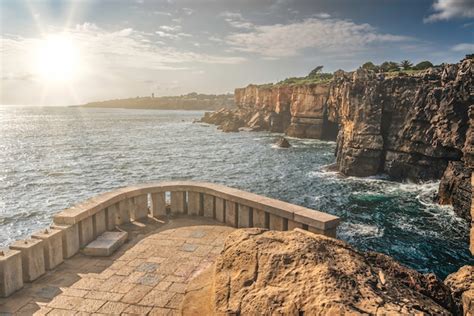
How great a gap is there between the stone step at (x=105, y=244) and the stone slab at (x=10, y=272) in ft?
5.08

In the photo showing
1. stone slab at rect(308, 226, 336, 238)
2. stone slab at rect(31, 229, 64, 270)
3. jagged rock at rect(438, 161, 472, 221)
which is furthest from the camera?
jagged rock at rect(438, 161, 472, 221)

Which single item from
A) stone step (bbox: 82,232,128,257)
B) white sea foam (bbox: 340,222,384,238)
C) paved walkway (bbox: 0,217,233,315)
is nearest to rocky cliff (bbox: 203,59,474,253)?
white sea foam (bbox: 340,222,384,238)

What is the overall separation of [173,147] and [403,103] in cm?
3857

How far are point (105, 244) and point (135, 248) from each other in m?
0.67

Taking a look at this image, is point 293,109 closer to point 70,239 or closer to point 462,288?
point 70,239

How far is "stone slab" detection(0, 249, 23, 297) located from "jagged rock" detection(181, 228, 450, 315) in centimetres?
373

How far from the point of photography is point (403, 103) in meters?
34.6

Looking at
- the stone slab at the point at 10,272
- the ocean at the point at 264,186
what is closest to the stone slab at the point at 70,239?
the stone slab at the point at 10,272

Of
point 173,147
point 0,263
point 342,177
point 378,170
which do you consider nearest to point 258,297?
point 0,263

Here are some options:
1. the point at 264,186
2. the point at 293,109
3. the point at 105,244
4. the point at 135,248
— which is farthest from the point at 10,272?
the point at 293,109

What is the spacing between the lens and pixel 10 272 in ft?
20.5

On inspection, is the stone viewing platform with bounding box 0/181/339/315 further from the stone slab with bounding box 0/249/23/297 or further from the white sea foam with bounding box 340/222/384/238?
the white sea foam with bounding box 340/222/384/238

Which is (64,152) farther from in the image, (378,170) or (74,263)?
(74,263)

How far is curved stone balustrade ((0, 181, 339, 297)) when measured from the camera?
6703 millimetres
